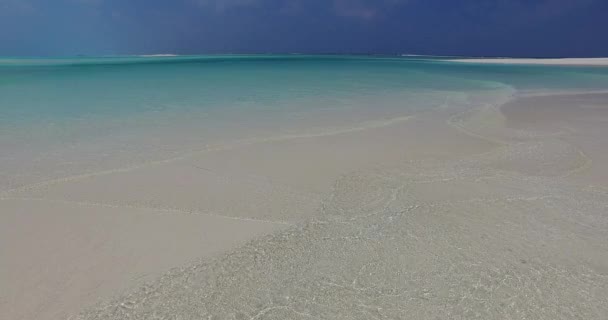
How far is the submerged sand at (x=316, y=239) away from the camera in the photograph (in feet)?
7.38

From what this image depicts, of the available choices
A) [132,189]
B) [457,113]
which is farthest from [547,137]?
[132,189]

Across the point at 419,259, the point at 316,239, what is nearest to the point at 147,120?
the point at 316,239

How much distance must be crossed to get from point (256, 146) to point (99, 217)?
2.83 metres

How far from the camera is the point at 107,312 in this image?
2.17 m

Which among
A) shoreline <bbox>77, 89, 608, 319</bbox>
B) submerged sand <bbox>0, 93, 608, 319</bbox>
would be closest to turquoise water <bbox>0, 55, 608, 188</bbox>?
submerged sand <bbox>0, 93, 608, 319</bbox>

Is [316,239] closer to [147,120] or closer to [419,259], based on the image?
[419,259]

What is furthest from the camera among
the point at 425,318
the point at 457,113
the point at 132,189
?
the point at 457,113

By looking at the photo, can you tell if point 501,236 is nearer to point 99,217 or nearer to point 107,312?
point 107,312

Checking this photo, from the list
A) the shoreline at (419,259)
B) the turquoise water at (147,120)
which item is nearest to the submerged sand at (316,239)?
the shoreline at (419,259)

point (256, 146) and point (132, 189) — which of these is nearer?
point (132, 189)

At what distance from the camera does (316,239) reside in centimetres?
300

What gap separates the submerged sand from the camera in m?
2.25

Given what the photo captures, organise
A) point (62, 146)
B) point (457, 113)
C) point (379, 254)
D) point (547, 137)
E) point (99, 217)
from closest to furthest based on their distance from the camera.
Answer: point (379, 254) < point (99, 217) < point (62, 146) < point (547, 137) < point (457, 113)

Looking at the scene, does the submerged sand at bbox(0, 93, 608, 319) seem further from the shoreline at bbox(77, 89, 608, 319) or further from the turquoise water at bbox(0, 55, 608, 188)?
the turquoise water at bbox(0, 55, 608, 188)
